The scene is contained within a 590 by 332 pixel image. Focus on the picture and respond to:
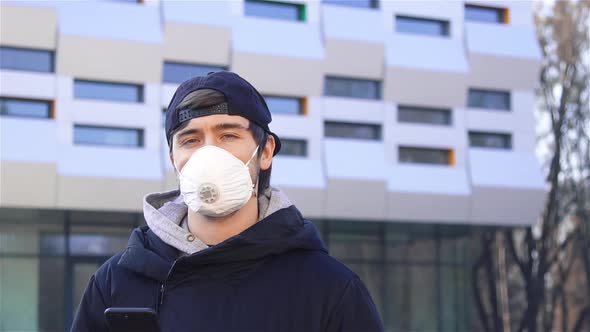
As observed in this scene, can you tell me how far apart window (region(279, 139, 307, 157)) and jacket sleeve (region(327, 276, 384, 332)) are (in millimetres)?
18768

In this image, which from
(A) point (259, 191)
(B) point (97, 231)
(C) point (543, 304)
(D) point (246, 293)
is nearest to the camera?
(D) point (246, 293)

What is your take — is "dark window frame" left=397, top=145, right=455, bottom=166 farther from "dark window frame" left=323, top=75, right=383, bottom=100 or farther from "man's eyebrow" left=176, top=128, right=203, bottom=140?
"man's eyebrow" left=176, top=128, right=203, bottom=140

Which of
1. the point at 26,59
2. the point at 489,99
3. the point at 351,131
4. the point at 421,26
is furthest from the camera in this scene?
the point at 489,99

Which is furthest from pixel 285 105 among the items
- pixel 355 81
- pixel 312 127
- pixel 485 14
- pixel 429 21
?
pixel 485 14

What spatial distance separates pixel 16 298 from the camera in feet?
66.4

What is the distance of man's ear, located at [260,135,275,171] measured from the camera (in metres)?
2.57

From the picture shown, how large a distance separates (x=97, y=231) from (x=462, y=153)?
8.88 m

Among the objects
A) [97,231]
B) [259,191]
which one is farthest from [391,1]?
[259,191]

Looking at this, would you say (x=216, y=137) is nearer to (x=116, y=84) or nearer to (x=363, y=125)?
(x=116, y=84)

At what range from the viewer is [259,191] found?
260 cm

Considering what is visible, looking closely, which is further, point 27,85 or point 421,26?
point 421,26

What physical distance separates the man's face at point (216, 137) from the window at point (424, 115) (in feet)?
66.4

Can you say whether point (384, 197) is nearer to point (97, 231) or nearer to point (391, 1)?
point (391, 1)

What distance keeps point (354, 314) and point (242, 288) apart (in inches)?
11.2
